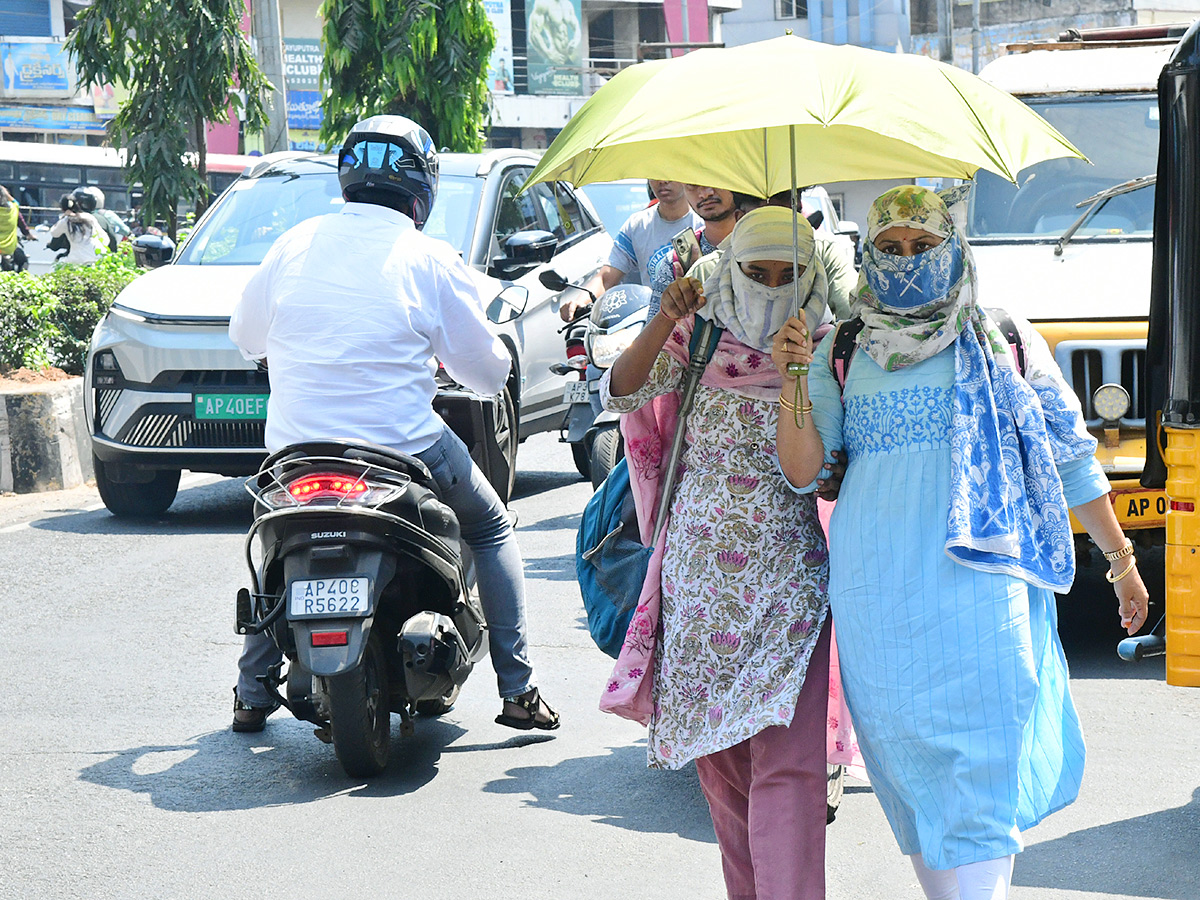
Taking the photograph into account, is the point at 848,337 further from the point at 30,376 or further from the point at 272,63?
the point at 272,63

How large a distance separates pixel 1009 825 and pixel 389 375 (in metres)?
2.29

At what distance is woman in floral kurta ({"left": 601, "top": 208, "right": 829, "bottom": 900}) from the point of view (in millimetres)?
3213

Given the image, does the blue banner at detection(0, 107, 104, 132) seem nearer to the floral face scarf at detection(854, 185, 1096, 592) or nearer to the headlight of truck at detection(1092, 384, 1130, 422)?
the headlight of truck at detection(1092, 384, 1130, 422)

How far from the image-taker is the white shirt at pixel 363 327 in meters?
4.41

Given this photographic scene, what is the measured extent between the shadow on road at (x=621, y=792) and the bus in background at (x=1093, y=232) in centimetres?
195

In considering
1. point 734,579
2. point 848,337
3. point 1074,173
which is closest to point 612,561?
point 734,579

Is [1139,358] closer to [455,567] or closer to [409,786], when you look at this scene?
[455,567]

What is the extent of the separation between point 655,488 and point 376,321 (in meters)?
1.28

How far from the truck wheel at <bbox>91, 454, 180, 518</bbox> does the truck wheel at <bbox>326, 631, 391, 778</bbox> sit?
14.4 feet

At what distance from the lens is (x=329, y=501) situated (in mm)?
4246

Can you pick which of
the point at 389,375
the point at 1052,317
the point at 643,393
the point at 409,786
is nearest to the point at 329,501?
the point at 389,375

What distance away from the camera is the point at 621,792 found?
4.52 meters

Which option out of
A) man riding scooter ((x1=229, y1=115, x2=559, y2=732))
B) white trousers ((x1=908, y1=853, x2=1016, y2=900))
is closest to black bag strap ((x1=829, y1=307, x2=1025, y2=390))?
white trousers ((x1=908, y1=853, x2=1016, y2=900))

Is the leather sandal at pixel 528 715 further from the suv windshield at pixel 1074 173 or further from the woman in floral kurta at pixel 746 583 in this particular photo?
the suv windshield at pixel 1074 173
